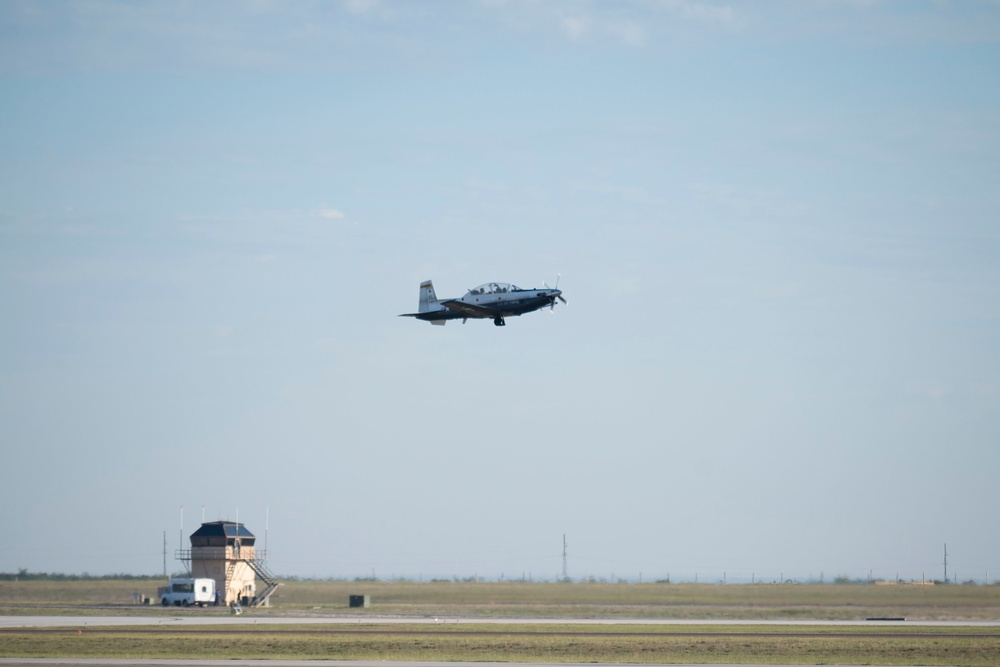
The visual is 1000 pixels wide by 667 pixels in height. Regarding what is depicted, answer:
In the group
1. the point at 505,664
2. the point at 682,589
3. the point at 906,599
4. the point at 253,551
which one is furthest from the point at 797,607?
the point at 505,664

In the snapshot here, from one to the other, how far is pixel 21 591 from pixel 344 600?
110ft

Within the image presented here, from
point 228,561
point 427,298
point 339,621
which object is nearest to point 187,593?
point 228,561

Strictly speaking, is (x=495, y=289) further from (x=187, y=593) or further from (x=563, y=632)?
(x=187, y=593)

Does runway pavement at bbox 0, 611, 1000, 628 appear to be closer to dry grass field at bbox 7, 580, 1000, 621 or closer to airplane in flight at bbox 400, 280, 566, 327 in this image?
dry grass field at bbox 7, 580, 1000, 621

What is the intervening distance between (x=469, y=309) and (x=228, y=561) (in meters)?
38.4

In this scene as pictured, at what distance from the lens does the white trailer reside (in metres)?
92.7

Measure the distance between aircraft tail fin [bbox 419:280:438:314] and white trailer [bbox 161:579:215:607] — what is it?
107 ft

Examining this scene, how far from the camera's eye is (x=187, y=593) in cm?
9294

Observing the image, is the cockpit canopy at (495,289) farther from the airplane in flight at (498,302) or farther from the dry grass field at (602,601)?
the dry grass field at (602,601)

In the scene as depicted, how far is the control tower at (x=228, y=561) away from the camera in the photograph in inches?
3834

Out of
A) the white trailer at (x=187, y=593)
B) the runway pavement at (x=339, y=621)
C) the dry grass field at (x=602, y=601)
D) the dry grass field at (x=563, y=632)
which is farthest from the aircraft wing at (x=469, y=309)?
the white trailer at (x=187, y=593)

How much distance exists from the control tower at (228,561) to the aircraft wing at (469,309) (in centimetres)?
3711

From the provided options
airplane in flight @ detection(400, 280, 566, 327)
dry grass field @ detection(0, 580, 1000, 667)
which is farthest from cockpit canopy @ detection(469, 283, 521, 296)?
dry grass field @ detection(0, 580, 1000, 667)

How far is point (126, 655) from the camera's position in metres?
48.0
